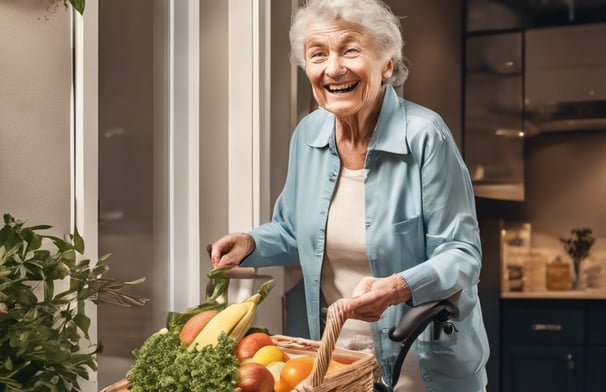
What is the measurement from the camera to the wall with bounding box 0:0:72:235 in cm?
151

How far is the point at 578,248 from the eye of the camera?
4695 millimetres

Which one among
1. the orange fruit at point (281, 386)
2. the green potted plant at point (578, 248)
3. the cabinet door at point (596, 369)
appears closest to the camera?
the orange fruit at point (281, 386)

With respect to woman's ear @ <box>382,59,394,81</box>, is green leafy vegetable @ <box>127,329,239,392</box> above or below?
below

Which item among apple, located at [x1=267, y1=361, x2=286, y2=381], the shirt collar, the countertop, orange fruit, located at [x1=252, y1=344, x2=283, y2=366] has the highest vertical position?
the shirt collar

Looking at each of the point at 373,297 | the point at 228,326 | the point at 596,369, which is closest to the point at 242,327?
the point at 228,326

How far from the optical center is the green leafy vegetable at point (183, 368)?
1.17 metres

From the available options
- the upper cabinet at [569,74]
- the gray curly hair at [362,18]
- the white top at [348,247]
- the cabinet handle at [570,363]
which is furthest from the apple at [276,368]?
the upper cabinet at [569,74]

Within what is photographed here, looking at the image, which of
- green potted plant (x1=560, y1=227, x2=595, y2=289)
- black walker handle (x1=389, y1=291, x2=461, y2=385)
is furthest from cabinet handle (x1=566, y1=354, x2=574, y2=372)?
black walker handle (x1=389, y1=291, x2=461, y2=385)

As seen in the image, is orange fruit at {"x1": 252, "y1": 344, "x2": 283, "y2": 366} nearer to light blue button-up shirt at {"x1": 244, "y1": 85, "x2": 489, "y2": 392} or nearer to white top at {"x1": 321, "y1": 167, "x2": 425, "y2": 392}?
light blue button-up shirt at {"x1": 244, "y1": 85, "x2": 489, "y2": 392}

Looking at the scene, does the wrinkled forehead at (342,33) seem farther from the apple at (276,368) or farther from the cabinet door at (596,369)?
the cabinet door at (596,369)

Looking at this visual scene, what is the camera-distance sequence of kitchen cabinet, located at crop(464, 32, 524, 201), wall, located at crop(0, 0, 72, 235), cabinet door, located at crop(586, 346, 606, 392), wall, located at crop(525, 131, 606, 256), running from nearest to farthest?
1. wall, located at crop(0, 0, 72, 235)
2. cabinet door, located at crop(586, 346, 606, 392)
3. kitchen cabinet, located at crop(464, 32, 524, 201)
4. wall, located at crop(525, 131, 606, 256)

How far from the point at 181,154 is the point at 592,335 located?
9.59 feet

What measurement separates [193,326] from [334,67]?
26.9 inches

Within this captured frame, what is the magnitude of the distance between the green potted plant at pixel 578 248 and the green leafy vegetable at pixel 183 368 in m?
3.82
